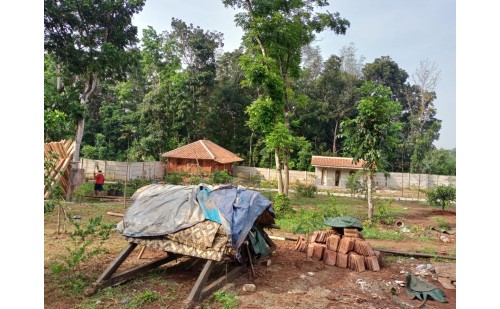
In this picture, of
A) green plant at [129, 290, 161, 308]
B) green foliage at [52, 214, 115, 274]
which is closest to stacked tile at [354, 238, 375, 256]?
green plant at [129, 290, 161, 308]

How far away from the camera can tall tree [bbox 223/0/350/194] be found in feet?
41.4

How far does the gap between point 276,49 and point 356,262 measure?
33.4 feet

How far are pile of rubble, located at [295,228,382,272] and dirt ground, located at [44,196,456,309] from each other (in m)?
0.13

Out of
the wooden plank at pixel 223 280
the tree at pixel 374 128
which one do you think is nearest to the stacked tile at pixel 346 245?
the wooden plank at pixel 223 280

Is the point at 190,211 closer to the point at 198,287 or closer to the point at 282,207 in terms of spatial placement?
the point at 198,287

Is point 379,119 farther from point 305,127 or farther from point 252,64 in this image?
point 305,127

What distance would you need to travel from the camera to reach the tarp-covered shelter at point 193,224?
4.20 metres

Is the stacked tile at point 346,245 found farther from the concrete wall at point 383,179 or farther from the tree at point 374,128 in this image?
the concrete wall at point 383,179

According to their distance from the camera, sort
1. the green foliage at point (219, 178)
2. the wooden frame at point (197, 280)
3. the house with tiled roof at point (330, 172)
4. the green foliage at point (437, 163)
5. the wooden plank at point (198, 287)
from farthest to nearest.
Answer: the green foliage at point (437, 163), the house with tiled roof at point (330, 172), the green foliage at point (219, 178), the wooden frame at point (197, 280), the wooden plank at point (198, 287)

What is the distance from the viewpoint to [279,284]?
4.93 meters

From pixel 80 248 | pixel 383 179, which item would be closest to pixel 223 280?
pixel 80 248

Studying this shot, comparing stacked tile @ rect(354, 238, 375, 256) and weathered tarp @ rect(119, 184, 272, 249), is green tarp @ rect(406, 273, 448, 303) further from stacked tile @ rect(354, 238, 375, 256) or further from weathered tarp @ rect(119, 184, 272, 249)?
weathered tarp @ rect(119, 184, 272, 249)

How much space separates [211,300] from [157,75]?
99.2 feet

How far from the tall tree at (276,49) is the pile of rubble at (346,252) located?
647 cm
